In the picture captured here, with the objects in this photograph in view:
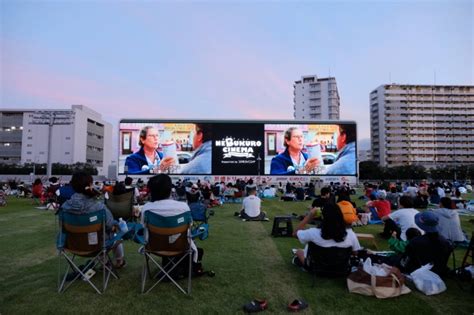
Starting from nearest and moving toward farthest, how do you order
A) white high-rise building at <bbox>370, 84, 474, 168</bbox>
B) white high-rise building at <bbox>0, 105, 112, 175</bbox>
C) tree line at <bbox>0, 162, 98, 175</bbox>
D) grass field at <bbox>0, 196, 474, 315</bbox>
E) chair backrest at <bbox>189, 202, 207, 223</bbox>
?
1. grass field at <bbox>0, 196, 474, 315</bbox>
2. chair backrest at <bbox>189, 202, 207, 223</bbox>
3. tree line at <bbox>0, 162, 98, 175</bbox>
4. white high-rise building at <bbox>0, 105, 112, 175</bbox>
5. white high-rise building at <bbox>370, 84, 474, 168</bbox>

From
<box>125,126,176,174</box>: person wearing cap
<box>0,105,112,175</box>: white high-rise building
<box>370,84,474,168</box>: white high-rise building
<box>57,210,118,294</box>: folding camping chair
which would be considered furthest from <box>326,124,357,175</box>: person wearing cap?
<box>0,105,112,175</box>: white high-rise building

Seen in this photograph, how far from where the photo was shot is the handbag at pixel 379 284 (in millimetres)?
3643

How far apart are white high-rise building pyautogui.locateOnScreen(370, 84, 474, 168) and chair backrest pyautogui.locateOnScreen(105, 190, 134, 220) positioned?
272ft

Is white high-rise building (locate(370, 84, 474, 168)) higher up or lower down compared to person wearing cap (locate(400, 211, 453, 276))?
higher up

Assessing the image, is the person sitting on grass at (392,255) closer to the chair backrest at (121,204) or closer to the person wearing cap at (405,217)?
the person wearing cap at (405,217)

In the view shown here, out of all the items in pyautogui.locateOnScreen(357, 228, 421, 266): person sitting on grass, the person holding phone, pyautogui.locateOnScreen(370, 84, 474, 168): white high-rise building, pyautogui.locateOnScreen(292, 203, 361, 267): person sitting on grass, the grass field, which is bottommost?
the grass field

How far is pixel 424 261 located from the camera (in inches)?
164

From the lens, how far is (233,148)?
3775 centimetres

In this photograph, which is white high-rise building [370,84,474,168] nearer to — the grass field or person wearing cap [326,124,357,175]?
person wearing cap [326,124,357,175]

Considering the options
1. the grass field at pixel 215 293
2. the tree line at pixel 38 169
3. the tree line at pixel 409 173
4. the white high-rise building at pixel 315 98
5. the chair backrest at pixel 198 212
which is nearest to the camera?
the grass field at pixel 215 293

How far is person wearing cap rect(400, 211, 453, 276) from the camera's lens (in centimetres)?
412

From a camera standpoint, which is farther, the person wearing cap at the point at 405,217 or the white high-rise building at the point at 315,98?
the white high-rise building at the point at 315,98

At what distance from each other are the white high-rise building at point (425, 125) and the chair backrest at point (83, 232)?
85.4 m

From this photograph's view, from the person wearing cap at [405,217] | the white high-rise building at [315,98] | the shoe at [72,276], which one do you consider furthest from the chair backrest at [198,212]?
the white high-rise building at [315,98]
